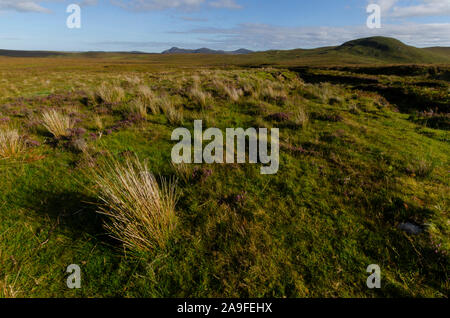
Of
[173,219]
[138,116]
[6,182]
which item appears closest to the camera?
[173,219]

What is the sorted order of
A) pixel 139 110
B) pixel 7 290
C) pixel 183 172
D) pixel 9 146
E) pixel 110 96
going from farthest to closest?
pixel 110 96 → pixel 139 110 → pixel 9 146 → pixel 183 172 → pixel 7 290

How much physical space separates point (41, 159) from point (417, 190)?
8.67 m

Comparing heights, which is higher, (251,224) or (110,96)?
(110,96)

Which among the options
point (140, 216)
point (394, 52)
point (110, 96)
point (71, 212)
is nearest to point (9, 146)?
point (71, 212)

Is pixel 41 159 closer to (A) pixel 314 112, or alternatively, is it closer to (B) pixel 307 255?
(B) pixel 307 255

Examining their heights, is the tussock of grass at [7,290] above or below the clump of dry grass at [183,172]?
→ below

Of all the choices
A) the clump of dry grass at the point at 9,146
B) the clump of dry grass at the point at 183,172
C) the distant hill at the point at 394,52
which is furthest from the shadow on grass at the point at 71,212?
the distant hill at the point at 394,52

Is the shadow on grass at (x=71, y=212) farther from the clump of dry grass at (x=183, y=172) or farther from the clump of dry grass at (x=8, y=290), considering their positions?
the clump of dry grass at (x=183, y=172)

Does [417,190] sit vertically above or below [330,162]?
below

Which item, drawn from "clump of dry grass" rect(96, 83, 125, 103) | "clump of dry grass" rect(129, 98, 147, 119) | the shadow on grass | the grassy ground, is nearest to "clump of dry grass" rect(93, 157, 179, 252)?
the grassy ground

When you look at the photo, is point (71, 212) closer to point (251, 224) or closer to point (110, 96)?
point (251, 224)

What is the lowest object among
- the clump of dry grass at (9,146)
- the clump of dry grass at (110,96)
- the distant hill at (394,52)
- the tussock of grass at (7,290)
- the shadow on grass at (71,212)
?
the tussock of grass at (7,290)
